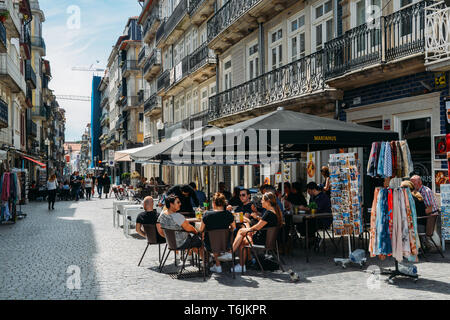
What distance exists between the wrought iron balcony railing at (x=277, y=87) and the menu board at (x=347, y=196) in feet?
22.7

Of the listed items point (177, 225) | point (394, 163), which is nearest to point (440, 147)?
point (394, 163)

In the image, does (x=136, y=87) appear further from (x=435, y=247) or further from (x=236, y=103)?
(x=435, y=247)

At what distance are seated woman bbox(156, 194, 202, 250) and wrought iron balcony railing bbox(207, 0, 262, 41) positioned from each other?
13.2 meters

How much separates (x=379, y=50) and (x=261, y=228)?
6893mm

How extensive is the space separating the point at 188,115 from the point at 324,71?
1848 cm

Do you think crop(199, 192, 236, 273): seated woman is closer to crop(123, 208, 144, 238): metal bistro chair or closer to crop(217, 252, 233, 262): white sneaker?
crop(217, 252, 233, 262): white sneaker

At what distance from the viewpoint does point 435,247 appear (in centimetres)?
1020

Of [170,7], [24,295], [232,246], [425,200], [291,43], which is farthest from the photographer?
[170,7]

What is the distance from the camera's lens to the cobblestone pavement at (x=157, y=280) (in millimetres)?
6840

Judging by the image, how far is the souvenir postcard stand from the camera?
28.9 feet

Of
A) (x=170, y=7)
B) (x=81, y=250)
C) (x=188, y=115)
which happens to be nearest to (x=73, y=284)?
A: (x=81, y=250)

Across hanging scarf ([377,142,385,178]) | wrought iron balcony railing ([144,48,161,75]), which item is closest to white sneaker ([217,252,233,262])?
hanging scarf ([377,142,385,178])

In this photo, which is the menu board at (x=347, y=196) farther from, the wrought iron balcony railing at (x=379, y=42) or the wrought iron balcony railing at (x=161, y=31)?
the wrought iron balcony railing at (x=161, y=31)

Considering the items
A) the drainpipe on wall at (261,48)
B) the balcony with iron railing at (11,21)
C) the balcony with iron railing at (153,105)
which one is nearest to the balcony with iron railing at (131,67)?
the balcony with iron railing at (153,105)
